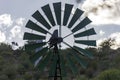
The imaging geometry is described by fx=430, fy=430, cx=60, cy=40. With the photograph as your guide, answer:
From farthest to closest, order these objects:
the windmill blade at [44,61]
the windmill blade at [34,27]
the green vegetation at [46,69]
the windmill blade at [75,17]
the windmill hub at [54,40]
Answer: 1. the green vegetation at [46,69]
2. the windmill blade at [75,17]
3. the windmill blade at [34,27]
4. the windmill blade at [44,61]
5. the windmill hub at [54,40]

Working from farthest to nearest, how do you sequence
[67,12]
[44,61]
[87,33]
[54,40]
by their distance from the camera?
[87,33]
[67,12]
[44,61]
[54,40]

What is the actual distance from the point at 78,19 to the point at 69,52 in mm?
1342

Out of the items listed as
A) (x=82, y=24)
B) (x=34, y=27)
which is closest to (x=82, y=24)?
(x=82, y=24)

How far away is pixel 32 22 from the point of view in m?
16.5

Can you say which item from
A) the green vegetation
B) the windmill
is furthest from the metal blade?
the green vegetation

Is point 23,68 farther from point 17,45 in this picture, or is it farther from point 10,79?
point 17,45

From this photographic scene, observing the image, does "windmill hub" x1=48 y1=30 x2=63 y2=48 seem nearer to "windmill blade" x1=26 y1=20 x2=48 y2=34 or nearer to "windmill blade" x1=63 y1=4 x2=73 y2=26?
"windmill blade" x1=26 y1=20 x2=48 y2=34

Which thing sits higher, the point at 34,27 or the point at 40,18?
the point at 40,18

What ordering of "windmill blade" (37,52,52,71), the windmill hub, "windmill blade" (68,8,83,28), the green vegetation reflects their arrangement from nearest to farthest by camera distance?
the windmill hub → "windmill blade" (37,52,52,71) → "windmill blade" (68,8,83,28) → the green vegetation

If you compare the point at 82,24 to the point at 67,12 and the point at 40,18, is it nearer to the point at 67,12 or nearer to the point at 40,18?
the point at 67,12

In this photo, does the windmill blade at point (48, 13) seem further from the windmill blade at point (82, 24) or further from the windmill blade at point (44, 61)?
the windmill blade at point (44, 61)

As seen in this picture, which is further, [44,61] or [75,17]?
[75,17]

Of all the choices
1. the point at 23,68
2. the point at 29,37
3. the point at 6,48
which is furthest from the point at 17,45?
the point at 29,37

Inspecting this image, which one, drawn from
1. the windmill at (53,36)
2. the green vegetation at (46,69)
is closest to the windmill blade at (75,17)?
the windmill at (53,36)
